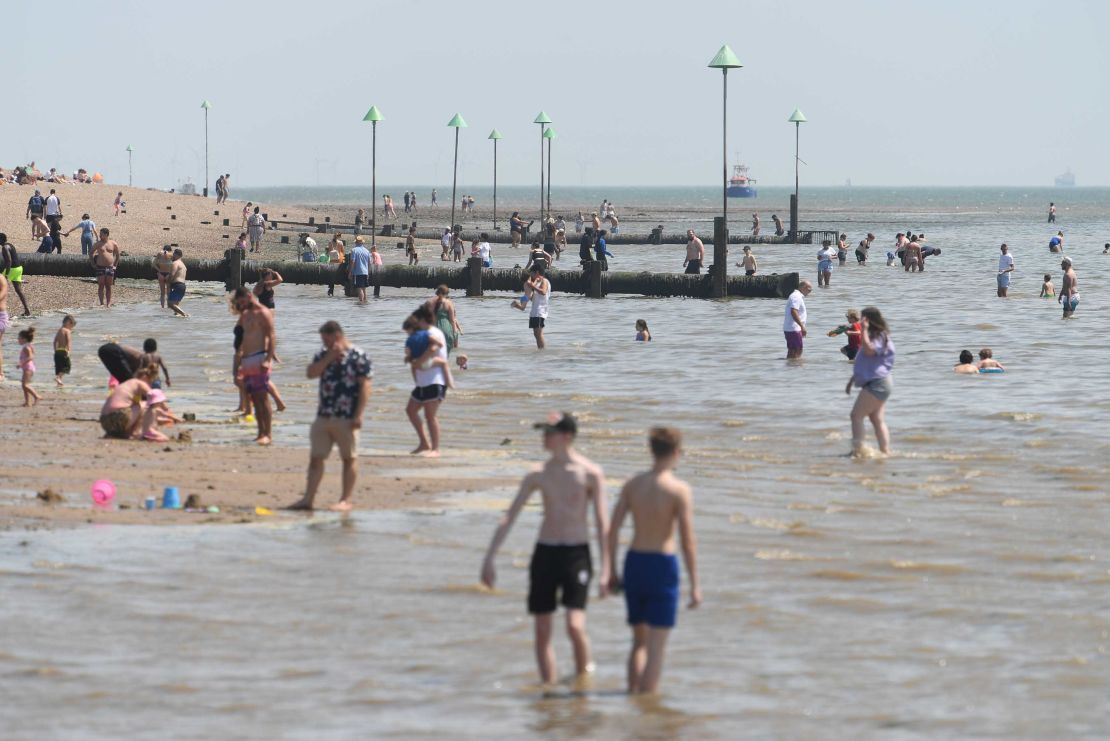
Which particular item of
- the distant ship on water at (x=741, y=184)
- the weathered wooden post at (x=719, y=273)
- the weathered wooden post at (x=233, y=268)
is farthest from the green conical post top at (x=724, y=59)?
the distant ship on water at (x=741, y=184)

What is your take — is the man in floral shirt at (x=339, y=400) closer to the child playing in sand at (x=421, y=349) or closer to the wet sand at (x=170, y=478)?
the wet sand at (x=170, y=478)

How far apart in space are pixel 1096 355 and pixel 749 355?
19.4 ft

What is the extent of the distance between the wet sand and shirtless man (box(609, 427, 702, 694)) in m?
4.99

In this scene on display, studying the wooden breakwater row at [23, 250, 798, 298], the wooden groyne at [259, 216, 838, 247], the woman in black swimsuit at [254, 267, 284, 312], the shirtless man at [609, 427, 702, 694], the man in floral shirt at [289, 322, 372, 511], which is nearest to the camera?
the shirtless man at [609, 427, 702, 694]

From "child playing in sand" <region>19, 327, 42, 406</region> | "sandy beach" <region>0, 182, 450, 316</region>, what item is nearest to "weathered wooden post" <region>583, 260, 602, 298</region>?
"sandy beach" <region>0, 182, 450, 316</region>

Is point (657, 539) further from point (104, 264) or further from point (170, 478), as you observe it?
point (104, 264)

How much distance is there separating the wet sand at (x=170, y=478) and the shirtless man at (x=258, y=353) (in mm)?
460

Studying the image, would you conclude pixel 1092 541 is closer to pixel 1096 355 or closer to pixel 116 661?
pixel 116 661

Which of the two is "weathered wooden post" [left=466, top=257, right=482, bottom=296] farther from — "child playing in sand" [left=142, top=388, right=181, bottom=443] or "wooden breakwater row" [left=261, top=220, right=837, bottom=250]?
"wooden breakwater row" [left=261, top=220, right=837, bottom=250]

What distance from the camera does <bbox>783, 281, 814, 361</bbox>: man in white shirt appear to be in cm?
2538

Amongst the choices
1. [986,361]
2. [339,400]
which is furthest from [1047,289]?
[339,400]

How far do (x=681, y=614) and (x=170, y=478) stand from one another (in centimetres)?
530

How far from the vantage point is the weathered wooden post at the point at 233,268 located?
4038 centimetres

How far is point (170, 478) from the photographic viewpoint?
14.0m
